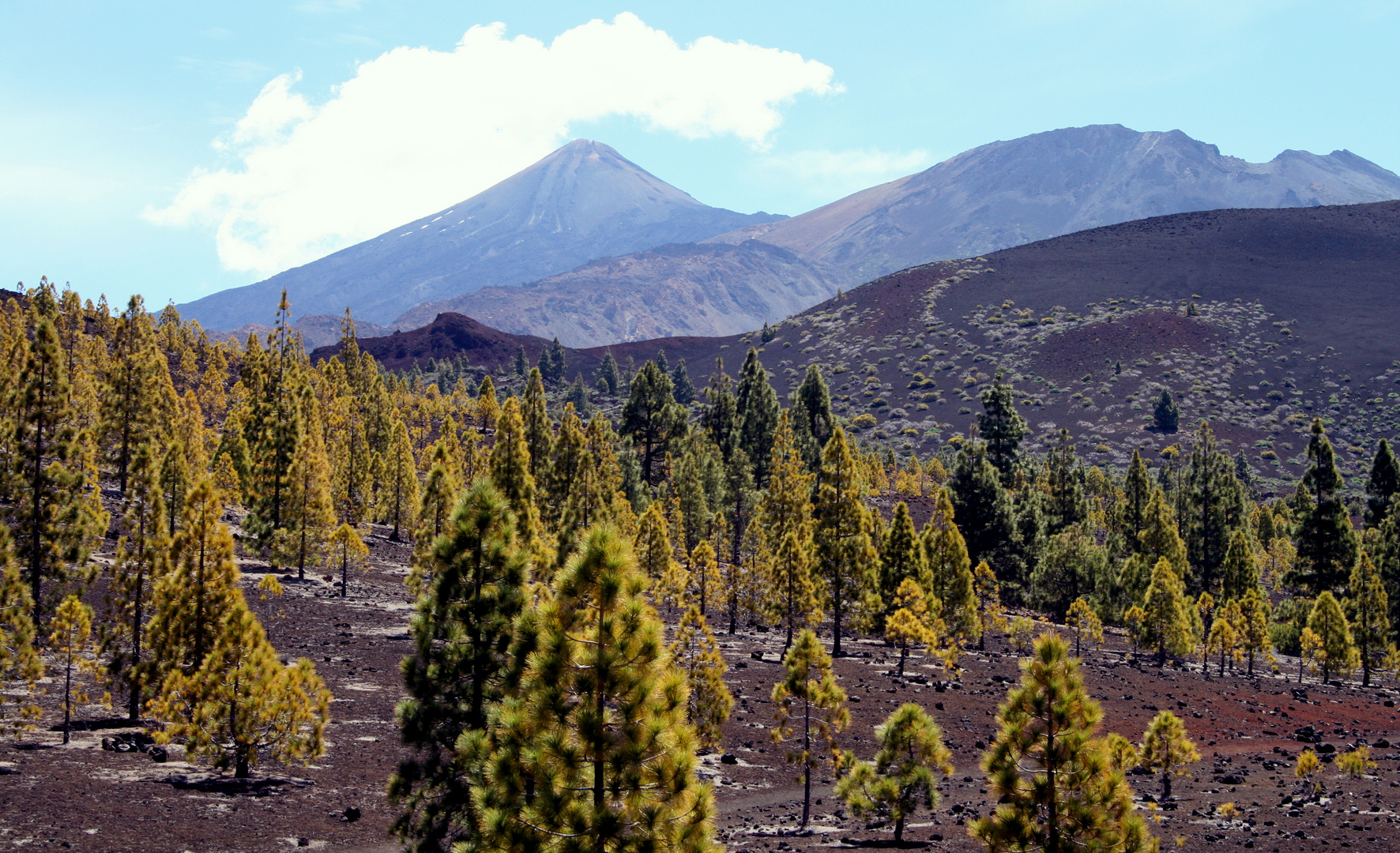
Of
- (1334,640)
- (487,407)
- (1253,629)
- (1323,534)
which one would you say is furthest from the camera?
(487,407)

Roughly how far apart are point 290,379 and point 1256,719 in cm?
4278

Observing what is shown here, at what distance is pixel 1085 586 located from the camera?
55.0 metres

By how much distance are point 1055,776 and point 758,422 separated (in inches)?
2433

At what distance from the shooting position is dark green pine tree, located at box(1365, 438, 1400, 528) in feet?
189

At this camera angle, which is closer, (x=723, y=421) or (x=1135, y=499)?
(x=1135, y=499)

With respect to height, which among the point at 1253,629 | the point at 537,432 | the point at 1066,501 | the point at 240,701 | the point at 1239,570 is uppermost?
the point at 537,432

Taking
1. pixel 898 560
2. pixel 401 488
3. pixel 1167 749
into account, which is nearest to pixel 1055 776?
pixel 1167 749

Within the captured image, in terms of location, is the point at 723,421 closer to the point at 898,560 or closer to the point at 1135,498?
the point at 1135,498

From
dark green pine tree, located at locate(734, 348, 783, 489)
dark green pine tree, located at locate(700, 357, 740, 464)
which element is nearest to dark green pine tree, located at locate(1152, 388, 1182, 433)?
dark green pine tree, located at locate(700, 357, 740, 464)

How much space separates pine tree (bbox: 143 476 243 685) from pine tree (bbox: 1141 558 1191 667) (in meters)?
39.8

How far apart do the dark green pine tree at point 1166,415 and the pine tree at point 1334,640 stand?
3755 inches

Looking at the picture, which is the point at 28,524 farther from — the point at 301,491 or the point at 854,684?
the point at 854,684

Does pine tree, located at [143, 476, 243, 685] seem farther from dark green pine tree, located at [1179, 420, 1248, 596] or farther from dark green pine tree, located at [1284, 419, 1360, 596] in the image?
dark green pine tree, located at [1179, 420, 1248, 596]

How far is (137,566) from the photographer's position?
19.1m
